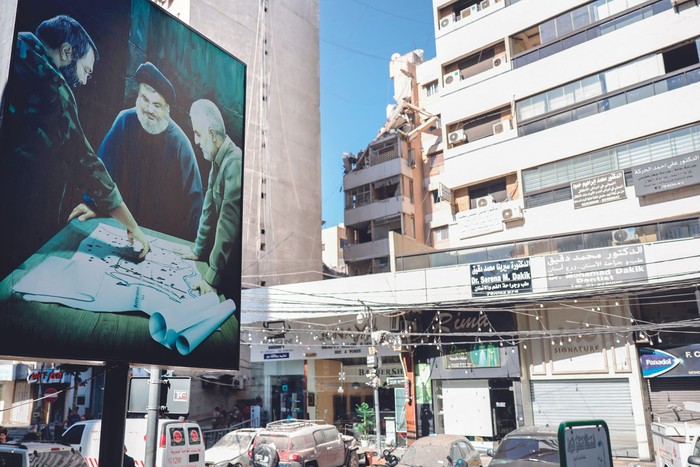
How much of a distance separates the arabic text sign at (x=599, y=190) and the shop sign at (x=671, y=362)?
5865 millimetres

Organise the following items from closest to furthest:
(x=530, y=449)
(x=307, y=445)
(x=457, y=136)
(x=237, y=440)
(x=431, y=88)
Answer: (x=530, y=449), (x=307, y=445), (x=237, y=440), (x=457, y=136), (x=431, y=88)

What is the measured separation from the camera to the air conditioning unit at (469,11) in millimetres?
28522

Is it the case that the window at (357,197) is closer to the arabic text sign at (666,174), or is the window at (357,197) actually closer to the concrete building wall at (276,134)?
the concrete building wall at (276,134)

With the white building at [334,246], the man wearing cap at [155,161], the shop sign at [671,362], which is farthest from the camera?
the white building at [334,246]

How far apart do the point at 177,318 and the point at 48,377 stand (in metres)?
29.2

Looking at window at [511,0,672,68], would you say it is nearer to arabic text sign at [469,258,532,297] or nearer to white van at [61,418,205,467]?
arabic text sign at [469,258,532,297]

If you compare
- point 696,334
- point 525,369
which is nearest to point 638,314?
point 696,334

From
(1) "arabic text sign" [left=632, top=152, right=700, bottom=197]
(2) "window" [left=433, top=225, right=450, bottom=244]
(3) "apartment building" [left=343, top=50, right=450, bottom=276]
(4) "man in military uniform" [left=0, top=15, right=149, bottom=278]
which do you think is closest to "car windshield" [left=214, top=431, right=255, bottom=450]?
(4) "man in military uniform" [left=0, top=15, right=149, bottom=278]

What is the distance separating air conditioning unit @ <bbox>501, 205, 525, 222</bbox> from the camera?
24.0 metres

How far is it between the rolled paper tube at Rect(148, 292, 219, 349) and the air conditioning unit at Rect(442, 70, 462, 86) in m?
22.4

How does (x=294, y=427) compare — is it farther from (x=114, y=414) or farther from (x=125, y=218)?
(x=125, y=218)

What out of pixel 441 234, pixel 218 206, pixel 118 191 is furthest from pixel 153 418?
pixel 441 234

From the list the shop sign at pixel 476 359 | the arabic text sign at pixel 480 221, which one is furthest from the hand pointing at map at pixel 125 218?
the arabic text sign at pixel 480 221

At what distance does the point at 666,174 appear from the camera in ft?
67.2
